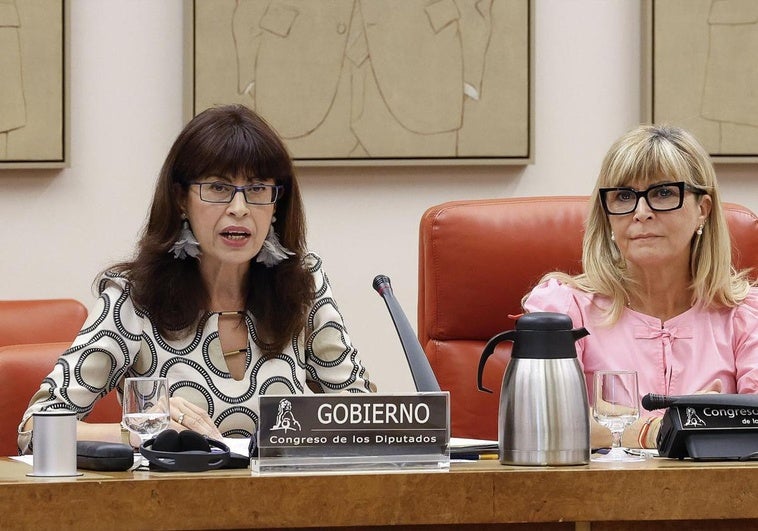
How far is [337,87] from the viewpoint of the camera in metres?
2.92

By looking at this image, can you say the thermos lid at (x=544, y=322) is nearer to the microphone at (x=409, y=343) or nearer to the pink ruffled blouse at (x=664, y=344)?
the microphone at (x=409, y=343)

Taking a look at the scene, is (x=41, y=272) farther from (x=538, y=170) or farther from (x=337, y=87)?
(x=538, y=170)

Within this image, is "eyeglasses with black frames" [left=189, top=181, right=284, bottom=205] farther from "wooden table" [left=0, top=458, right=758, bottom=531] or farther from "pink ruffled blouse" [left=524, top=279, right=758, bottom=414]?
"wooden table" [left=0, top=458, right=758, bottom=531]

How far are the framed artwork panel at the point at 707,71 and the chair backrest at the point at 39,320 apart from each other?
5.11 ft

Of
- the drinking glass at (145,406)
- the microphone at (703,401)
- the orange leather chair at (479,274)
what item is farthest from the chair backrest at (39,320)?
the microphone at (703,401)

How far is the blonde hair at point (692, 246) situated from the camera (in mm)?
2260

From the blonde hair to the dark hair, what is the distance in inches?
22.2

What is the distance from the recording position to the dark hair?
205 centimetres

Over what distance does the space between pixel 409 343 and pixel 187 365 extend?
2.15 ft

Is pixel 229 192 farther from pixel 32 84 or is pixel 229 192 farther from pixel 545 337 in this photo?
pixel 32 84

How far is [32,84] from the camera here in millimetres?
2871

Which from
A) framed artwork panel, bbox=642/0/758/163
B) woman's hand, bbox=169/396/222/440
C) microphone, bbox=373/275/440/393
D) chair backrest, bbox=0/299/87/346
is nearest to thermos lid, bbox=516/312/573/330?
microphone, bbox=373/275/440/393

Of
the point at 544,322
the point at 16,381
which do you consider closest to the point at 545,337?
the point at 544,322

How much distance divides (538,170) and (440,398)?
5.73ft
